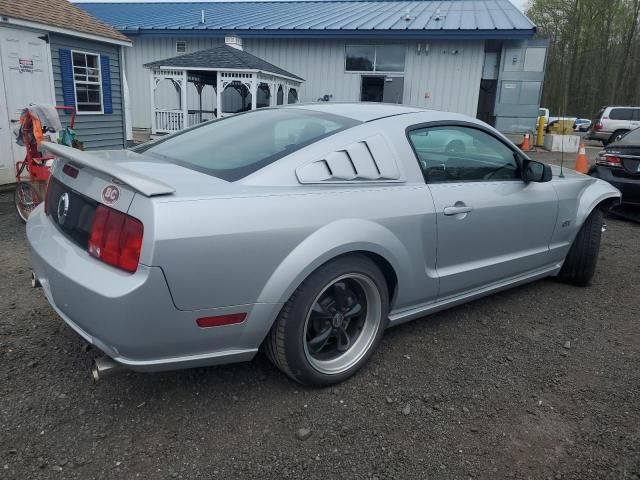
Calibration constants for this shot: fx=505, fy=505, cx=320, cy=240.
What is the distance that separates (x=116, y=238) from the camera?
2.10m

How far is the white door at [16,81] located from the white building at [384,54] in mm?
6228

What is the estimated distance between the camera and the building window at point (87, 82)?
401 inches

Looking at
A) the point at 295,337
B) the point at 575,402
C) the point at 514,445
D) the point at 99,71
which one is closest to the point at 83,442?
the point at 295,337

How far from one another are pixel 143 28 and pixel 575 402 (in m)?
19.5

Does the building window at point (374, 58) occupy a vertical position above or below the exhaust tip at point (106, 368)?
above

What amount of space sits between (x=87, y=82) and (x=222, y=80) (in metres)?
4.64

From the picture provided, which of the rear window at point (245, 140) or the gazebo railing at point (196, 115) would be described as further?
the gazebo railing at point (196, 115)

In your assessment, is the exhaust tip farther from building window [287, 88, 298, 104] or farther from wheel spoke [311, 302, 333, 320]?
building window [287, 88, 298, 104]

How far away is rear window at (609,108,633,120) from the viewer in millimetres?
21797

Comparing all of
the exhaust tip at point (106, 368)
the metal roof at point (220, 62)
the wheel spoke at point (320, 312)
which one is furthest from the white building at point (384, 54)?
the exhaust tip at point (106, 368)

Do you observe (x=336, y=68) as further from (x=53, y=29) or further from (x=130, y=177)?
(x=130, y=177)

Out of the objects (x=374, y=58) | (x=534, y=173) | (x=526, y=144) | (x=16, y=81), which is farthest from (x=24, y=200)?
(x=526, y=144)

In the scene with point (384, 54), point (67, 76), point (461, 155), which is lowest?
point (461, 155)

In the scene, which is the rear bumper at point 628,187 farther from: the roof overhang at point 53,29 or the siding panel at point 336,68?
the siding panel at point 336,68
